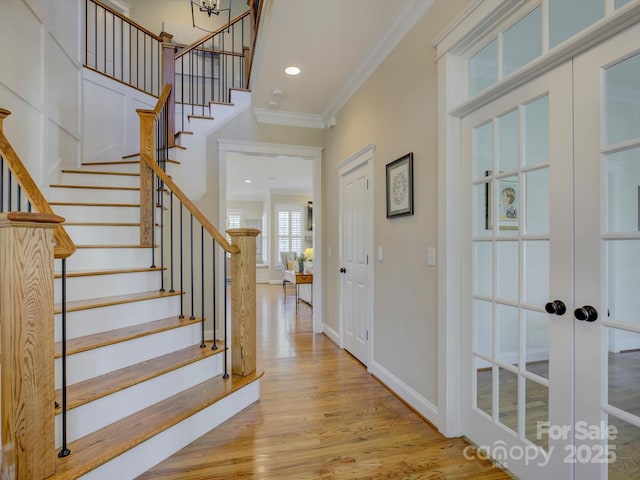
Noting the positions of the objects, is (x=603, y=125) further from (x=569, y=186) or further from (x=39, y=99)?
(x=39, y=99)

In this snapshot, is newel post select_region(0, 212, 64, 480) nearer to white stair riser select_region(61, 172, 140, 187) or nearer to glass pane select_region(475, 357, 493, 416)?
glass pane select_region(475, 357, 493, 416)

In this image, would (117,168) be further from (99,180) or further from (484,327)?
(484,327)

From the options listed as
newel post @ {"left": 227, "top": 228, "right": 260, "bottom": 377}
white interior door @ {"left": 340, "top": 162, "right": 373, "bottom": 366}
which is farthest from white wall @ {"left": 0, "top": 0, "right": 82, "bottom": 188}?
white interior door @ {"left": 340, "top": 162, "right": 373, "bottom": 366}

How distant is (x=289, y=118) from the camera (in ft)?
14.4

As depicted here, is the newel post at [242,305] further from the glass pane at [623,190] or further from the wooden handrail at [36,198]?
the glass pane at [623,190]

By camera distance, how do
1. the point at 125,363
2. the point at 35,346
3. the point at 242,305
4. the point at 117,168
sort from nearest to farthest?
the point at 35,346, the point at 125,363, the point at 242,305, the point at 117,168

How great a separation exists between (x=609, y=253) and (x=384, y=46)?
2.28 meters

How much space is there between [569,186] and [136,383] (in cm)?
242

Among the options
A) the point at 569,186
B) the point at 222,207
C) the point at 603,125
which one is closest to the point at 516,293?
the point at 569,186

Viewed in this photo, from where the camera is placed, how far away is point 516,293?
1.73 meters

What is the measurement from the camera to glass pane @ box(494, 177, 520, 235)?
5.65 ft

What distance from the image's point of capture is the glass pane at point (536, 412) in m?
1.58

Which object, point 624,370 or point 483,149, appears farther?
point 483,149

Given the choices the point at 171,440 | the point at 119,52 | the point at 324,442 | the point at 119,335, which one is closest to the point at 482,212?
the point at 324,442
